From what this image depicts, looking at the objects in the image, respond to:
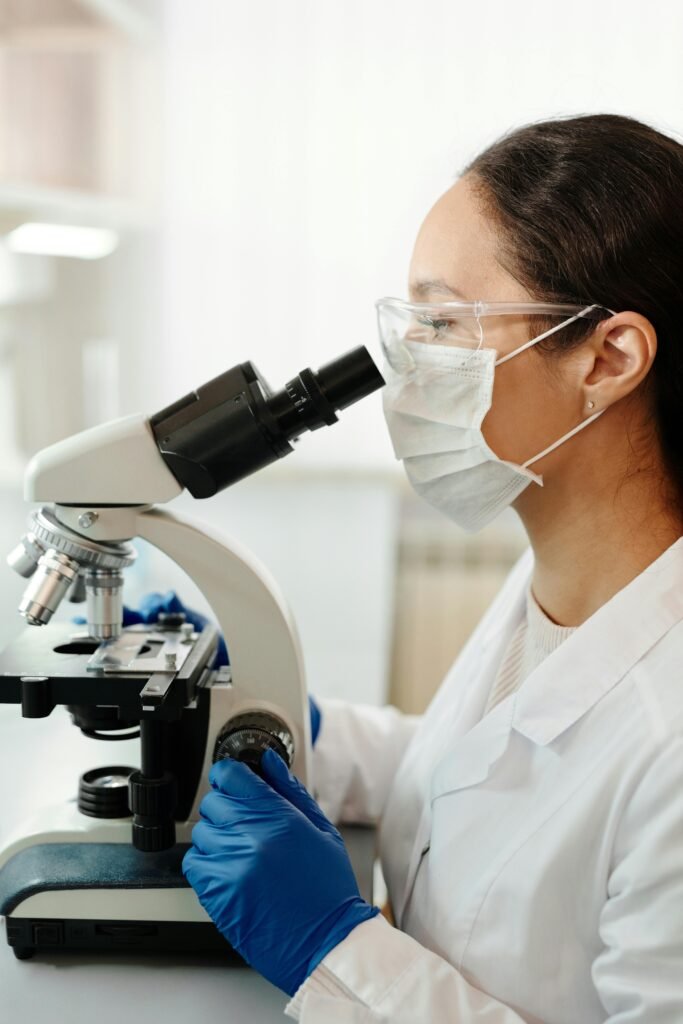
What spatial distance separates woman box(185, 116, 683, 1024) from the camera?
88cm

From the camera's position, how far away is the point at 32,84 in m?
2.59

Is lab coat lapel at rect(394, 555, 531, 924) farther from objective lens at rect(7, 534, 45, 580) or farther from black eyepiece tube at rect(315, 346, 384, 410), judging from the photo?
objective lens at rect(7, 534, 45, 580)

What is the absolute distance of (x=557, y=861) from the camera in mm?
907

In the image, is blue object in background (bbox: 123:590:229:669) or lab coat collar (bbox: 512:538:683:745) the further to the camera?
blue object in background (bbox: 123:590:229:669)

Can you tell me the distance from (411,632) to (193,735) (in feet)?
6.23

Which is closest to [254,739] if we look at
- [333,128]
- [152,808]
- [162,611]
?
[152,808]

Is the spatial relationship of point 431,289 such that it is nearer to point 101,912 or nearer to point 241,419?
point 241,419

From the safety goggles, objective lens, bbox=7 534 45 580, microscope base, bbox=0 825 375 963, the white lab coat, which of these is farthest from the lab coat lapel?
A: objective lens, bbox=7 534 45 580

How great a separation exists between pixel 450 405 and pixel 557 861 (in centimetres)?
51

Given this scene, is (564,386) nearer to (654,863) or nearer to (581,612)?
(581,612)

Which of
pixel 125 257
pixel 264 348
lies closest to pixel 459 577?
pixel 264 348

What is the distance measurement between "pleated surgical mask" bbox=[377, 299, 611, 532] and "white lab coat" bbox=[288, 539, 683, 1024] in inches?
8.3

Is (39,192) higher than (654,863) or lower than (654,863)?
higher

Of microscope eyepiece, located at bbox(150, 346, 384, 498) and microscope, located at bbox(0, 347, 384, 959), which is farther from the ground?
microscope eyepiece, located at bbox(150, 346, 384, 498)
